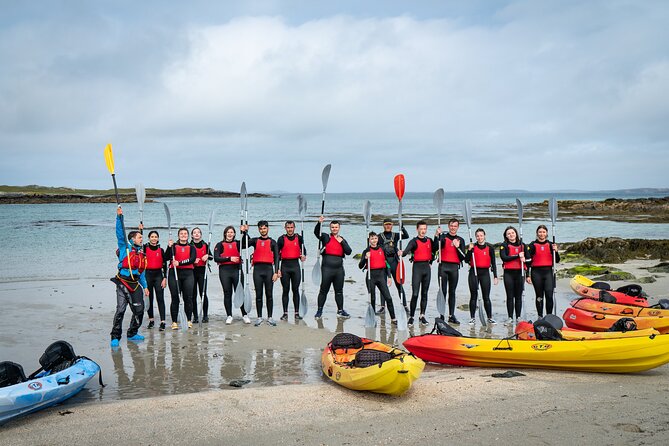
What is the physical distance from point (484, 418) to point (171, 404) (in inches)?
109

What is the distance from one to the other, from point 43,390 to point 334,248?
15.6 ft

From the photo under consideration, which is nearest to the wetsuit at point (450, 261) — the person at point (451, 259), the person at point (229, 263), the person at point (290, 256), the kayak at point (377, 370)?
the person at point (451, 259)

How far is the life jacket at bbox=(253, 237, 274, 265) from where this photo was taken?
8219mm

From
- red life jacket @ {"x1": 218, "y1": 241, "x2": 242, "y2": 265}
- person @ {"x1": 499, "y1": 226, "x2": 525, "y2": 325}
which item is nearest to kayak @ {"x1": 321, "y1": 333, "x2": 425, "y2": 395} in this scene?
red life jacket @ {"x1": 218, "y1": 241, "x2": 242, "y2": 265}

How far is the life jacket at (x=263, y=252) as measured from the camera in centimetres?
822

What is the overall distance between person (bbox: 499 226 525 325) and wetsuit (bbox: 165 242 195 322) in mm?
4550

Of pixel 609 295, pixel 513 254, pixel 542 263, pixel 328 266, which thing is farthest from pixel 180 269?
pixel 609 295

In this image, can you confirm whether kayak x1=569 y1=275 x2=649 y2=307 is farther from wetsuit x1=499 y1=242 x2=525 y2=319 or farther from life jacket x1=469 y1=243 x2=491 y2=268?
life jacket x1=469 y1=243 x2=491 y2=268

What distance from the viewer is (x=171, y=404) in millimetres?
4969

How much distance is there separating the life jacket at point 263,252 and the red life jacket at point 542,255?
13.1 ft

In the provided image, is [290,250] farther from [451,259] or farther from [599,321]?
[599,321]

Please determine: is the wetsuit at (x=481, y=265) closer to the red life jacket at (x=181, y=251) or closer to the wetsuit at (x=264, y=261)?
the wetsuit at (x=264, y=261)

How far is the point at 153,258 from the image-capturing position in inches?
305

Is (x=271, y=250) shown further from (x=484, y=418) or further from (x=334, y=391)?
(x=484, y=418)
